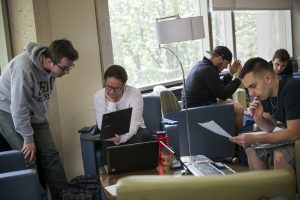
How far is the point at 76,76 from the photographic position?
3814 mm

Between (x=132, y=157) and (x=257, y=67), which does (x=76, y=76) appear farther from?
(x=257, y=67)

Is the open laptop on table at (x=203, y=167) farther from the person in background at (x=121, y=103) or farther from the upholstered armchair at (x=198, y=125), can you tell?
the upholstered armchair at (x=198, y=125)

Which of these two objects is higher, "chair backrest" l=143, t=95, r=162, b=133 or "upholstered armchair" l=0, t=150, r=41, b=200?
"chair backrest" l=143, t=95, r=162, b=133

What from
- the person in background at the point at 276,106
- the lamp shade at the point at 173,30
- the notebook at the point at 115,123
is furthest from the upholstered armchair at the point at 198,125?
the person in background at the point at 276,106

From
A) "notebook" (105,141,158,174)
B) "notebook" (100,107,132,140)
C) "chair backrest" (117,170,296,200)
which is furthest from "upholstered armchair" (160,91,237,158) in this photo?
"chair backrest" (117,170,296,200)

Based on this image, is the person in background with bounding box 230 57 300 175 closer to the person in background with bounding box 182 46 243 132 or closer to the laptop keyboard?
the laptop keyboard

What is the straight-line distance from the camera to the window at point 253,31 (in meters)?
5.93

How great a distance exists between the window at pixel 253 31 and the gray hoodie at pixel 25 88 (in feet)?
11.0

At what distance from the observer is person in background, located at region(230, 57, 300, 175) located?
232 centimetres

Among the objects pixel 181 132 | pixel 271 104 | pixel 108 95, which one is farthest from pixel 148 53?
pixel 271 104

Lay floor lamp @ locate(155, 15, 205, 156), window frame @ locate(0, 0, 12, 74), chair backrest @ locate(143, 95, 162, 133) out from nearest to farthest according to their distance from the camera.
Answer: window frame @ locate(0, 0, 12, 74) → floor lamp @ locate(155, 15, 205, 156) → chair backrest @ locate(143, 95, 162, 133)

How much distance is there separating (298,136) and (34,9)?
2313 millimetres

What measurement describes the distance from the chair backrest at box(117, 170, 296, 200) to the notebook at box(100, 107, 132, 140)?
60.2 inches

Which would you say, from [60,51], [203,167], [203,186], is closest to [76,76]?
[60,51]
